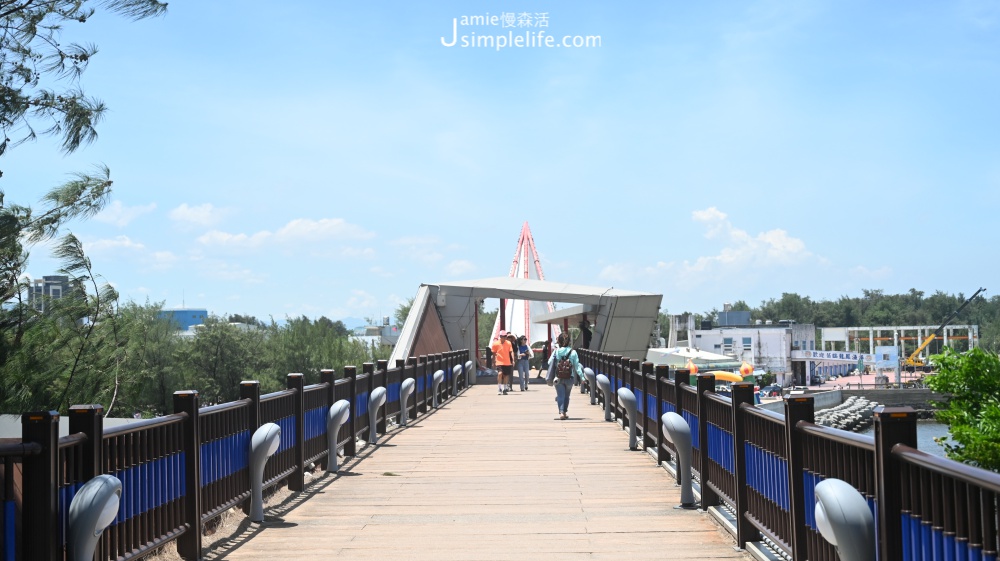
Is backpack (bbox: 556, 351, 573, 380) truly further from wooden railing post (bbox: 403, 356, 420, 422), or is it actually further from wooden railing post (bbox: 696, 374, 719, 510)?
wooden railing post (bbox: 696, 374, 719, 510)

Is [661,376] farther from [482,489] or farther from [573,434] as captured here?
[573,434]

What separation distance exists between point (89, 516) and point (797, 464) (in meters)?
3.85

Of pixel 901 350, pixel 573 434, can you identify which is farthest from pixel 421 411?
pixel 901 350

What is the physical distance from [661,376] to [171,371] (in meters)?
52.3

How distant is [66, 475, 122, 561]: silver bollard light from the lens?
494 cm

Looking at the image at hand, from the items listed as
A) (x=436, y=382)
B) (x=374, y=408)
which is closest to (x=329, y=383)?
(x=374, y=408)

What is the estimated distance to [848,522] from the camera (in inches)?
175

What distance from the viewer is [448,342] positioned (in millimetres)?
35312

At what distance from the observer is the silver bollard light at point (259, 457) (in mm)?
7988

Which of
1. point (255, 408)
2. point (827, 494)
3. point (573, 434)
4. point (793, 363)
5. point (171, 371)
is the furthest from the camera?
point (793, 363)

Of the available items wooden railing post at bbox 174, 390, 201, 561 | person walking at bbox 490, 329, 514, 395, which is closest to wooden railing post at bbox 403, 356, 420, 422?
person walking at bbox 490, 329, 514, 395

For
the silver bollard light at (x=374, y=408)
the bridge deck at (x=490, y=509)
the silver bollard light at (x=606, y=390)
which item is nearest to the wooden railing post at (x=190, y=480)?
the bridge deck at (x=490, y=509)

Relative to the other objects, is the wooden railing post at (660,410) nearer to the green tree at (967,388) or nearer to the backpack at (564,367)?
the green tree at (967,388)

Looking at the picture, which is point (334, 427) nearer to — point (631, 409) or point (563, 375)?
point (631, 409)
